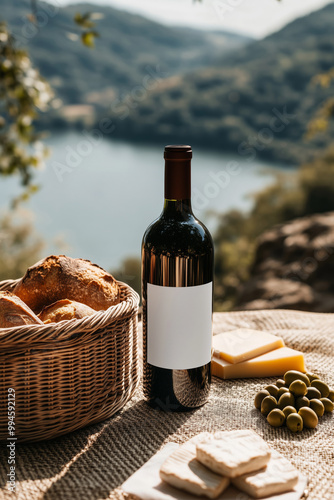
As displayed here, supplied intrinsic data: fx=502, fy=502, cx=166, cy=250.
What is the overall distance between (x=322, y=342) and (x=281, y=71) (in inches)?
456

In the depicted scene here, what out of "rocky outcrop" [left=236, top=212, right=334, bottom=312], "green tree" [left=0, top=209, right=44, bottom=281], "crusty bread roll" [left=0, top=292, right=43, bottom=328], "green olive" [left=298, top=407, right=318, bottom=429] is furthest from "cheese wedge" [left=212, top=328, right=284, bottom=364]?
"green tree" [left=0, top=209, right=44, bottom=281]

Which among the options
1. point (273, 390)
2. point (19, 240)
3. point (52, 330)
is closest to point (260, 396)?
point (273, 390)

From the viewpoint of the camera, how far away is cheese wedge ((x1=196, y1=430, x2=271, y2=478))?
80 centimetres

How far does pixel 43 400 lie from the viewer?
3.25ft

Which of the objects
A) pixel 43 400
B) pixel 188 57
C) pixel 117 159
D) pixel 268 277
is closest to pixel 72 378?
pixel 43 400

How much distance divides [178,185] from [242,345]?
55 centimetres

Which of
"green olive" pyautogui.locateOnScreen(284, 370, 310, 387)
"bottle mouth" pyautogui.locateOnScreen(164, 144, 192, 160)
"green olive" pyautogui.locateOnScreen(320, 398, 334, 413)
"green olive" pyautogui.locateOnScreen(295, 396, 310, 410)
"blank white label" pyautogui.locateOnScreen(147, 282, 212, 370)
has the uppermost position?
"bottle mouth" pyautogui.locateOnScreen(164, 144, 192, 160)

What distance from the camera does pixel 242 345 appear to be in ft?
4.46

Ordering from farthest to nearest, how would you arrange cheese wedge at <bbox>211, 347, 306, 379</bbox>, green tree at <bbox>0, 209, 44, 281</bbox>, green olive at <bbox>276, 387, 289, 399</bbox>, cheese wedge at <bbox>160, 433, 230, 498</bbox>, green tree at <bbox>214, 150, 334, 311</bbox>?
green tree at <bbox>214, 150, 334, 311</bbox>, green tree at <bbox>0, 209, 44, 281</bbox>, cheese wedge at <bbox>211, 347, 306, 379</bbox>, green olive at <bbox>276, 387, 289, 399</bbox>, cheese wedge at <bbox>160, 433, 230, 498</bbox>

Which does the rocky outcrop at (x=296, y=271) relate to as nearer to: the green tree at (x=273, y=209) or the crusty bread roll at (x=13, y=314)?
the crusty bread roll at (x=13, y=314)

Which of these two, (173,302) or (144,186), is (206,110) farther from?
(173,302)

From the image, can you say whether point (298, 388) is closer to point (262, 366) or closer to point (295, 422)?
point (295, 422)

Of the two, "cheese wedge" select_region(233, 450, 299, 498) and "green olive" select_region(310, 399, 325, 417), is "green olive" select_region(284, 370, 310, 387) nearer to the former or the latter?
"green olive" select_region(310, 399, 325, 417)

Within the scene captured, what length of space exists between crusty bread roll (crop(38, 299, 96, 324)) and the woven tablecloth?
0.81 ft
